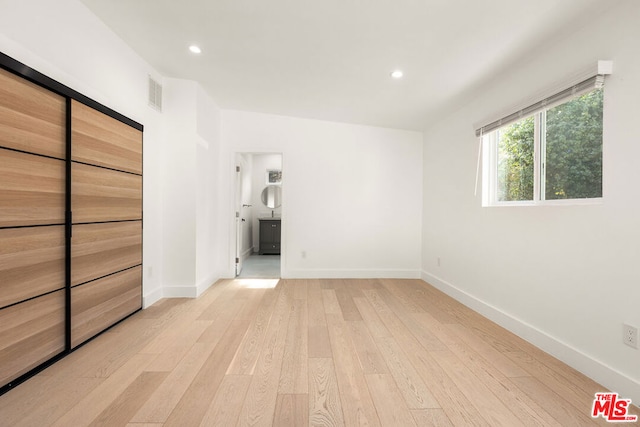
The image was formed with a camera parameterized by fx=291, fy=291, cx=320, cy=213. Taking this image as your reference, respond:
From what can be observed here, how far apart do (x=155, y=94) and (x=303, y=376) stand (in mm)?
3107

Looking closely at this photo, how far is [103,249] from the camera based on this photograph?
93.1 inches

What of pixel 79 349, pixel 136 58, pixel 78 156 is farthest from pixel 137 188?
pixel 79 349

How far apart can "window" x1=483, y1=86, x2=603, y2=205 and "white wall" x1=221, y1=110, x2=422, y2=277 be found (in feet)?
5.26

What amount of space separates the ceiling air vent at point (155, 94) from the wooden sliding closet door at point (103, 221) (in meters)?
0.46

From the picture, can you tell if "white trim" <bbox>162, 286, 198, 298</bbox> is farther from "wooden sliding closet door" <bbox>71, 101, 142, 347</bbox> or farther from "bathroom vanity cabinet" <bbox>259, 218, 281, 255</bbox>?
"bathroom vanity cabinet" <bbox>259, 218, 281, 255</bbox>

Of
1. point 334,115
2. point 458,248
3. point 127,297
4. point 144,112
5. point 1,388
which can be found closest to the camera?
point 1,388

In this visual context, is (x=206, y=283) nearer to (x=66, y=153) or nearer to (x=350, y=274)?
(x=350, y=274)

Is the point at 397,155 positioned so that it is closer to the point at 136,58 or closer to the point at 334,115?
the point at 334,115

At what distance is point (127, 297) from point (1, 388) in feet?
3.68

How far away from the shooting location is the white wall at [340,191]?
4.36 metres

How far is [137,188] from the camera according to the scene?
2.81 m

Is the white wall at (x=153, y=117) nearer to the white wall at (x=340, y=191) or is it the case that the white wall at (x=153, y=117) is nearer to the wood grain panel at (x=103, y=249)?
the wood grain panel at (x=103, y=249)

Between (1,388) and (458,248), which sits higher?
(458,248)

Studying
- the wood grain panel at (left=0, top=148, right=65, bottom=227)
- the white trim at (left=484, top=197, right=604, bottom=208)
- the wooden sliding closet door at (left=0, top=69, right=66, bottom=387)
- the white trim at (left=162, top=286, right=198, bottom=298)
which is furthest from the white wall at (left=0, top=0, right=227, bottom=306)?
the white trim at (left=484, top=197, right=604, bottom=208)
